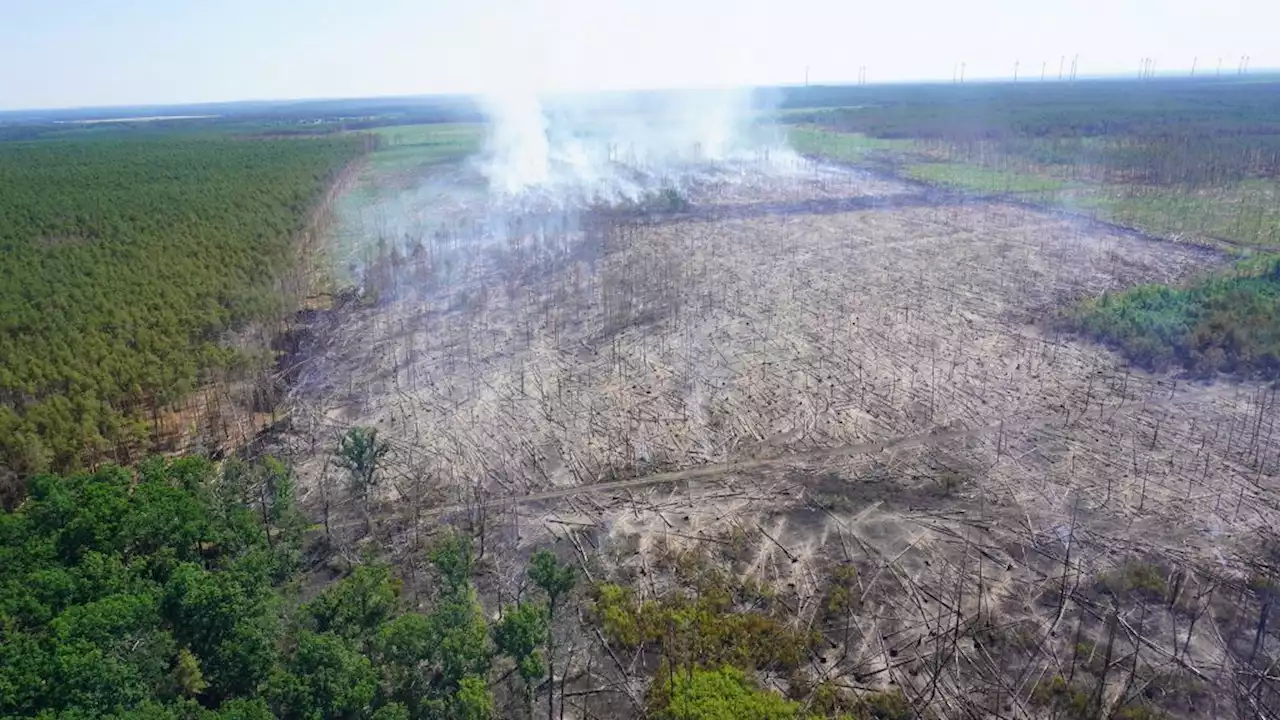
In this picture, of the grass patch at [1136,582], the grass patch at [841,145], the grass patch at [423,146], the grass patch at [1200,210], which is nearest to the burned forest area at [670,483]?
the grass patch at [1136,582]

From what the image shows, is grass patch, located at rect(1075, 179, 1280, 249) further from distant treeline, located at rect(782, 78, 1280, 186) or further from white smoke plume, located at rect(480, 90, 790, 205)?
white smoke plume, located at rect(480, 90, 790, 205)

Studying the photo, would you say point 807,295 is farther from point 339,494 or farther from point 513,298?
point 339,494

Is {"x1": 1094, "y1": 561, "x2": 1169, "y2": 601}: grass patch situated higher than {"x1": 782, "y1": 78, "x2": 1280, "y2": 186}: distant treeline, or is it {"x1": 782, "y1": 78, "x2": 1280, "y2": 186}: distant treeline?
{"x1": 782, "y1": 78, "x2": 1280, "y2": 186}: distant treeline

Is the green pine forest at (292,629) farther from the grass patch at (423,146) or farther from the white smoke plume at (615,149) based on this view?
the grass patch at (423,146)

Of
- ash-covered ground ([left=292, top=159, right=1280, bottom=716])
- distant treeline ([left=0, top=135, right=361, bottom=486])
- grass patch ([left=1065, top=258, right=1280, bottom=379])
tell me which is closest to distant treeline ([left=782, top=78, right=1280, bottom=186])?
ash-covered ground ([left=292, top=159, right=1280, bottom=716])

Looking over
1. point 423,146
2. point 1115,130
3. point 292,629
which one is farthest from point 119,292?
point 1115,130
